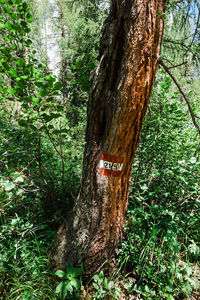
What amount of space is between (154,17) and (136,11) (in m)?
0.13

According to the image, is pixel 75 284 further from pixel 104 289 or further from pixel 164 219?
pixel 164 219

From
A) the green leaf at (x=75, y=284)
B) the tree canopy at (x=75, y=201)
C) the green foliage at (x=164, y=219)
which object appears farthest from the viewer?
the green foliage at (x=164, y=219)

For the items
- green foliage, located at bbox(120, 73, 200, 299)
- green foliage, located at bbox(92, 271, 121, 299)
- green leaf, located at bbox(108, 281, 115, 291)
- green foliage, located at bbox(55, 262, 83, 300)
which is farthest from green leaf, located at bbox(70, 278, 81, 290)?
green foliage, located at bbox(120, 73, 200, 299)

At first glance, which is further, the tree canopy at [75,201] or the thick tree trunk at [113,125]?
the tree canopy at [75,201]

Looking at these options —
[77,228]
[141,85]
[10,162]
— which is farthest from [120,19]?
[10,162]

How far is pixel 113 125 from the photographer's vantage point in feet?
4.12

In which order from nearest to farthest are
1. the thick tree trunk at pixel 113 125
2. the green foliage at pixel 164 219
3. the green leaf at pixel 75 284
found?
the thick tree trunk at pixel 113 125, the green leaf at pixel 75 284, the green foliage at pixel 164 219

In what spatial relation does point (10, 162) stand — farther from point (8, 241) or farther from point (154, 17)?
point (154, 17)

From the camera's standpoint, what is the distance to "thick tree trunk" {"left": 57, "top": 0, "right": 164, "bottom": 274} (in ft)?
3.55

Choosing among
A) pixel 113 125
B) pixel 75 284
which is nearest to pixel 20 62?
pixel 113 125

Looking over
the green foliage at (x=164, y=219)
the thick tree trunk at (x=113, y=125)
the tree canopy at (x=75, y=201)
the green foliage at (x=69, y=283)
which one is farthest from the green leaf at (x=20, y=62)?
the green foliage at (x=69, y=283)

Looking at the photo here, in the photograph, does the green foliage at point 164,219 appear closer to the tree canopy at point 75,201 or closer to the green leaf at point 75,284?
the tree canopy at point 75,201

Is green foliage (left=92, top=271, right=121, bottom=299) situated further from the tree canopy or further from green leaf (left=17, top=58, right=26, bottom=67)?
green leaf (left=17, top=58, right=26, bottom=67)

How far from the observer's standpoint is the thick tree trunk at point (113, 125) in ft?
3.55
